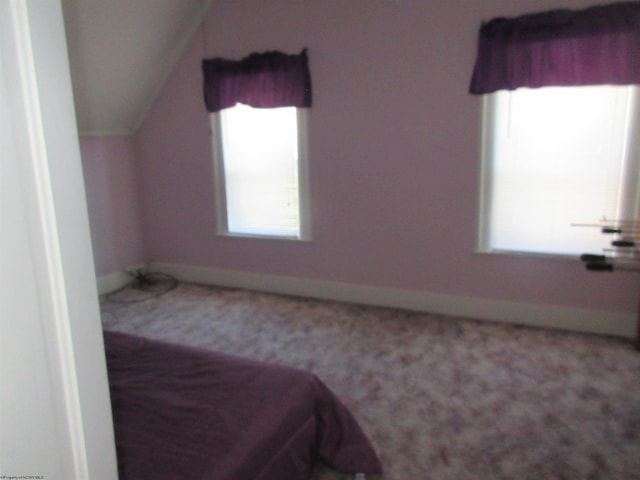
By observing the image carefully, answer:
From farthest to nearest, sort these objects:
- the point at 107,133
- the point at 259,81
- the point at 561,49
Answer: the point at 107,133 → the point at 259,81 → the point at 561,49

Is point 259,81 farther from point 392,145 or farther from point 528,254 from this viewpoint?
point 528,254

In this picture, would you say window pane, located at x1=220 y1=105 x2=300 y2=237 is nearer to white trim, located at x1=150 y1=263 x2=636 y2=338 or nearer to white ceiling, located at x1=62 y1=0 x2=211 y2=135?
white trim, located at x1=150 y1=263 x2=636 y2=338

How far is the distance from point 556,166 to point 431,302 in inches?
53.1

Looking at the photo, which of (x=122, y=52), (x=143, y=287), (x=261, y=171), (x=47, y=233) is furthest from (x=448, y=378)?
(x=122, y=52)

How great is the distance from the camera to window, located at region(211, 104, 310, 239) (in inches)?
163

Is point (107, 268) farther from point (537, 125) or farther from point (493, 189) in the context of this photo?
point (537, 125)

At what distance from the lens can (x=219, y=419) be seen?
5.44ft

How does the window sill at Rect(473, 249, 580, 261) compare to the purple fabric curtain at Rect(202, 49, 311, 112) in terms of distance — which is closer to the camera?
the window sill at Rect(473, 249, 580, 261)

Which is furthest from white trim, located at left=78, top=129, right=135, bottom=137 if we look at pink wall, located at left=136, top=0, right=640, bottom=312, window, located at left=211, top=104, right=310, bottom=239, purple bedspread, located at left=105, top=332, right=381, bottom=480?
purple bedspread, located at left=105, top=332, right=381, bottom=480

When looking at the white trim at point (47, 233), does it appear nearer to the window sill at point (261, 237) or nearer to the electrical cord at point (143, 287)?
the window sill at point (261, 237)

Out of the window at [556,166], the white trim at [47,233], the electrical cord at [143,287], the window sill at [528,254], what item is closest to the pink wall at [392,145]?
the window sill at [528,254]

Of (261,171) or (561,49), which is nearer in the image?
(561,49)

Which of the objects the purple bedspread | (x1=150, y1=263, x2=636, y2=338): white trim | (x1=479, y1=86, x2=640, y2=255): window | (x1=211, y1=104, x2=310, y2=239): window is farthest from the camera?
(x1=211, y1=104, x2=310, y2=239): window

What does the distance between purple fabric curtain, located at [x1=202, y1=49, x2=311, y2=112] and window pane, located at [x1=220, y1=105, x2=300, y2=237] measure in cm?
13
